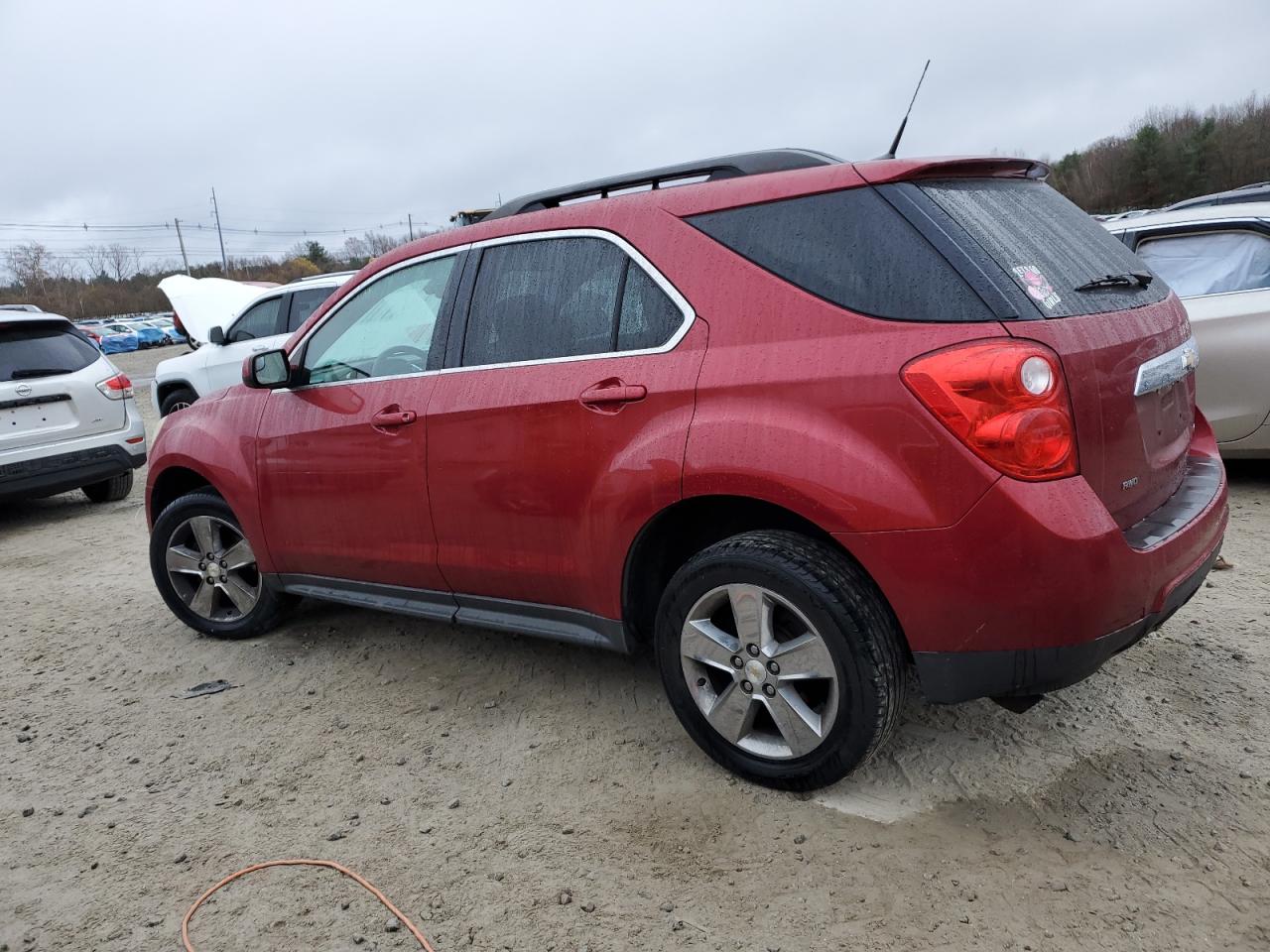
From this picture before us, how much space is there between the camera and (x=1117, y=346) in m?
2.60

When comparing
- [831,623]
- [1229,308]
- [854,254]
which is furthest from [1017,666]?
[1229,308]

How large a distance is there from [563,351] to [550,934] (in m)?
1.72

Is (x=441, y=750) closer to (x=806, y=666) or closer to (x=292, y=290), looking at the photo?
(x=806, y=666)

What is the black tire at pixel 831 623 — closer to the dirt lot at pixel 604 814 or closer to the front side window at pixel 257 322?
the dirt lot at pixel 604 814

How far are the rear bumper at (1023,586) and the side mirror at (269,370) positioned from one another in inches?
101

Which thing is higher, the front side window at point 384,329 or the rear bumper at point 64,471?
the front side window at point 384,329

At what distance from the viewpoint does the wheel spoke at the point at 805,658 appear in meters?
2.69

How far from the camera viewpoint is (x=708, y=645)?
2914mm

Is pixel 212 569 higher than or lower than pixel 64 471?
higher

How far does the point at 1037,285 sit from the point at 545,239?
1.62m

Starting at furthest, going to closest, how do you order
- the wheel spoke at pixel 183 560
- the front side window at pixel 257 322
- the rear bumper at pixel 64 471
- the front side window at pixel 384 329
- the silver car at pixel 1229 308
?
the front side window at pixel 257 322 → the rear bumper at pixel 64 471 → the silver car at pixel 1229 308 → the wheel spoke at pixel 183 560 → the front side window at pixel 384 329

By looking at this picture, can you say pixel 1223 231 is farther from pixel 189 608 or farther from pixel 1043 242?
pixel 189 608

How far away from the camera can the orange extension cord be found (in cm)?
251

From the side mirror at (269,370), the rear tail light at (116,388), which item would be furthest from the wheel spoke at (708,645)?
the rear tail light at (116,388)
